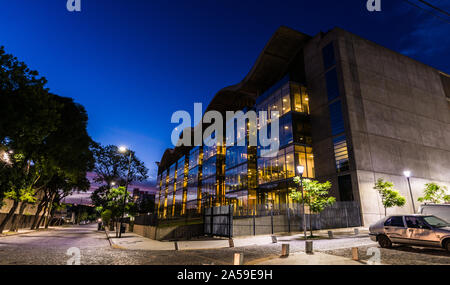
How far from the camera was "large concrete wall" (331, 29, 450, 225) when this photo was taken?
84.3 ft

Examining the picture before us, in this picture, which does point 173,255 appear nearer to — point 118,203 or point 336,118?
point 336,118

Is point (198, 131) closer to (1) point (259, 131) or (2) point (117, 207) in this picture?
(1) point (259, 131)

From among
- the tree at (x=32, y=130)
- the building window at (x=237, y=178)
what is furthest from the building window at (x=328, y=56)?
the tree at (x=32, y=130)

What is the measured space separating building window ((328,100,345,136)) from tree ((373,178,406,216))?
649cm

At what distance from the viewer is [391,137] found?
28312 millimetres

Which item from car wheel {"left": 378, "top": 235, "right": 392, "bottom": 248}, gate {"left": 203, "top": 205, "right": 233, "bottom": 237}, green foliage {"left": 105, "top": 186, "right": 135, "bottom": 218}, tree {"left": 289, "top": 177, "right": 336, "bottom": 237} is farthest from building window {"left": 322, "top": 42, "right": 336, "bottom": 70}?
green foliage {"left": 105, "top": 186, "right": 135, "bottom": 218}

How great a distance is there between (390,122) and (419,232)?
24.0m

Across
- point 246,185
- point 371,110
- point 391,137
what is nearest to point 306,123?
point 371,110

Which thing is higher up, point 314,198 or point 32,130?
point 32,130

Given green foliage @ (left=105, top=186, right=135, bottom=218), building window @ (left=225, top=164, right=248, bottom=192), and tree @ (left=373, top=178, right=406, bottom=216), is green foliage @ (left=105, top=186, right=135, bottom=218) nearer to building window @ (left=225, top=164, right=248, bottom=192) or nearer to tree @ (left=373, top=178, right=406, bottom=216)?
building window @ (left=225, top=164, right=248, bottom=192)

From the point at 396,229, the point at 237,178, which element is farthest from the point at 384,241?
the point at 237,178

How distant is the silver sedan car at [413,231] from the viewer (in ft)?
28.9

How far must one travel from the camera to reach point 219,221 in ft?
66.2
